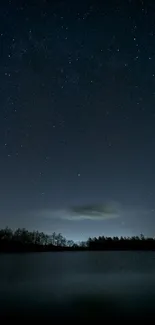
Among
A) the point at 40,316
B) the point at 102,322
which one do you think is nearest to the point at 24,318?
the point at 40,316

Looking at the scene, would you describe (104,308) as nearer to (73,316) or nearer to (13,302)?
(73,316)

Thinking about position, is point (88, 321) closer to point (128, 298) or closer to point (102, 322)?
point (102, 322)

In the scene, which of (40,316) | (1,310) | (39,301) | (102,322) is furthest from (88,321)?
(39,301)

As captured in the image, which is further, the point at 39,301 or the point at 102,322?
the point at 39,301

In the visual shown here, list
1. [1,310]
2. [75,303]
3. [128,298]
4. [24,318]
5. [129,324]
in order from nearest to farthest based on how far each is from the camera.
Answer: [129,324], [24,318], [1,310], [75,303], [128,298]

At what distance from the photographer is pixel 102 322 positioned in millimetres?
19531

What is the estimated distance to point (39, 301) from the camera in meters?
29.1

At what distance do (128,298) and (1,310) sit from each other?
1332cm

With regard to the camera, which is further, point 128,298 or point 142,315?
point 128,298

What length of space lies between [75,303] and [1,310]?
7.23 meters

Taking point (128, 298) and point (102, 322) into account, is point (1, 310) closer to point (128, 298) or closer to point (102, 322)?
point (102, 322)

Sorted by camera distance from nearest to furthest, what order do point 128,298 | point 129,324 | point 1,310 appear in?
point 129,324, point 1,310, point 128,298

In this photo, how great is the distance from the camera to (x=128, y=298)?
30.4m

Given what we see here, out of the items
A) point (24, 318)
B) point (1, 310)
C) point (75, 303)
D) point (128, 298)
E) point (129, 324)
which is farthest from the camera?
point (128, 298)
